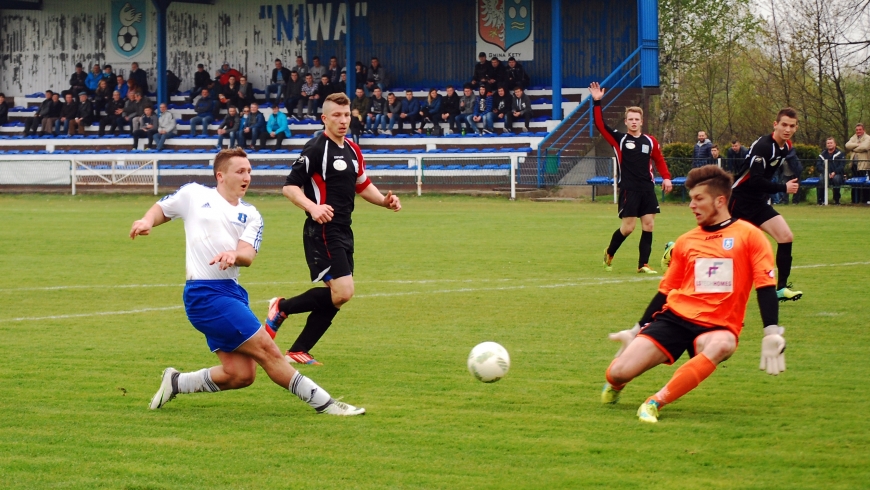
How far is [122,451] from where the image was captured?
17.3ft

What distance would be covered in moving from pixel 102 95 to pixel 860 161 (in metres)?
24.7

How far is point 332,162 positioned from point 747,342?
11.6ft

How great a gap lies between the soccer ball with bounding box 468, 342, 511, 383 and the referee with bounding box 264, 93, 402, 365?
4.62 feet

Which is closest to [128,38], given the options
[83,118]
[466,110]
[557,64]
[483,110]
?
[83,118]

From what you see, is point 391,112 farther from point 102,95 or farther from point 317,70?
point 102,95

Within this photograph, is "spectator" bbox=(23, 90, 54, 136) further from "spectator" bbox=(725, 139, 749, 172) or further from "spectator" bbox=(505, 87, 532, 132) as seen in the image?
"spectator" bbox=(725, 139, 749, 172)

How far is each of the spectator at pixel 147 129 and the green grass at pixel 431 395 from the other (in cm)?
2065

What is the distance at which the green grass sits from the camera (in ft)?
16.1

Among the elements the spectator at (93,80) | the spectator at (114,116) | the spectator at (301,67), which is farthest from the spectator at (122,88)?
the spectator at (301,67)

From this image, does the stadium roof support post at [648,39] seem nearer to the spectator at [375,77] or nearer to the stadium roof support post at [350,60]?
the spectator at [375,77]

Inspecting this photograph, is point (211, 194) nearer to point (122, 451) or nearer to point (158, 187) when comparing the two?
point (122, 451)

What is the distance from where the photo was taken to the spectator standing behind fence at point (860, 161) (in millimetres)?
23344

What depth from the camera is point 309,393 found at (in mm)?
5945

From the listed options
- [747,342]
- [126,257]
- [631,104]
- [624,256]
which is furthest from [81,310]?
[631,104]
